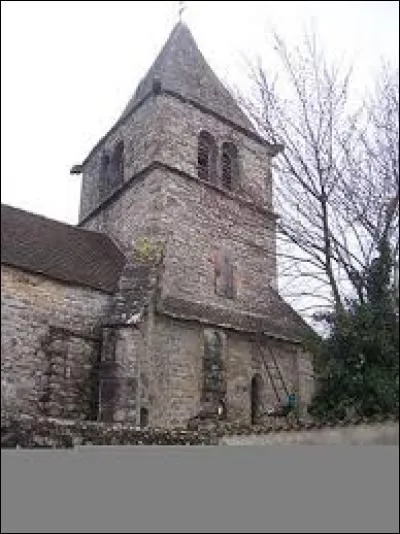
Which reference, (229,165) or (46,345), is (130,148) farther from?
(46,345)

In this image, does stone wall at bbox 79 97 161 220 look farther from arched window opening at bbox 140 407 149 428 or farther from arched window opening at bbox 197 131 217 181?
arched window opening at bbox 140 407 149 428

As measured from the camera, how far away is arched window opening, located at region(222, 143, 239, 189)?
19.1 meters

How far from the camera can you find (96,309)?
14.2m

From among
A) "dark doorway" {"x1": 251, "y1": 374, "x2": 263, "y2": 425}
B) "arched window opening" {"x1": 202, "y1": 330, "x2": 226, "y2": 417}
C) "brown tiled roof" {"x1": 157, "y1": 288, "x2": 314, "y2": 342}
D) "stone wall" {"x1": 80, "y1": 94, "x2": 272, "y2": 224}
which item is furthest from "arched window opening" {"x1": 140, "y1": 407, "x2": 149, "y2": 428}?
"stone wall" {"x1": 80, "y1": 94, "x2": 272, "y2": 224}

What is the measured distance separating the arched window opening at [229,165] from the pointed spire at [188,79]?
0.99 meters

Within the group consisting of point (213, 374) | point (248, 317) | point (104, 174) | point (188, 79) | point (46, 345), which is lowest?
point (213, 374)

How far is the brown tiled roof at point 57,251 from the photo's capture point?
13.2 m

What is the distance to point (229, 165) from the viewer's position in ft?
63.6

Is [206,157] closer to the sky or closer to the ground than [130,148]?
closer to the ground

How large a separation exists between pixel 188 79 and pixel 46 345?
1091cm

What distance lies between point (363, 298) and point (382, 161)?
2.71m

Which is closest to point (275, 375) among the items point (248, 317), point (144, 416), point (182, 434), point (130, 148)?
point (248, 317)

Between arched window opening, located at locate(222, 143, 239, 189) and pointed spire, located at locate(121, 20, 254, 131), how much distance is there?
3.24ft

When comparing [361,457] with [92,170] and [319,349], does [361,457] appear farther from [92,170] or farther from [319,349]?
[92,170]
